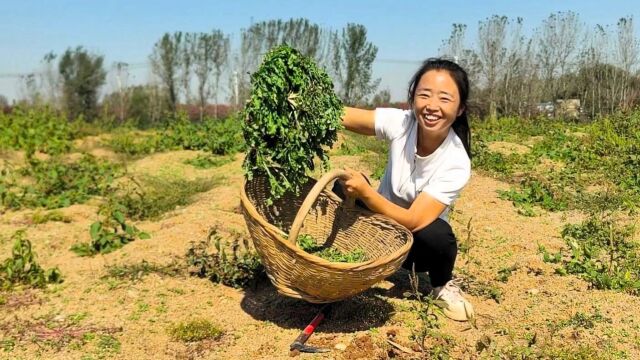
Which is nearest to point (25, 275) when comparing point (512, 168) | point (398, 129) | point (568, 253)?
point (398, 129)

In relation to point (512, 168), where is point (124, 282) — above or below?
below

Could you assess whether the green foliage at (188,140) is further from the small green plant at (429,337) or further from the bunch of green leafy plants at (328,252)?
the small green plant at (429,337)

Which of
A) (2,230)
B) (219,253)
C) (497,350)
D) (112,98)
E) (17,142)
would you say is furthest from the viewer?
(112,98)

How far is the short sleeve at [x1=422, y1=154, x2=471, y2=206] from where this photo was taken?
118 inches

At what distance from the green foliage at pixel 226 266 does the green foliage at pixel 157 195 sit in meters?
1.56

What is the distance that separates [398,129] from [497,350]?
119 centimetres

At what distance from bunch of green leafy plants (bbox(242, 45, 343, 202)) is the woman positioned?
268 millimetres

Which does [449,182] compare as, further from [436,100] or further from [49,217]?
[49,217]

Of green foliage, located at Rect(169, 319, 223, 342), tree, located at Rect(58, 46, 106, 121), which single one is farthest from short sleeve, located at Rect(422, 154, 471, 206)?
tree, located at Rect(58, 46, 106, 121)

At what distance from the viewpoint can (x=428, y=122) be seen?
305 centimetres

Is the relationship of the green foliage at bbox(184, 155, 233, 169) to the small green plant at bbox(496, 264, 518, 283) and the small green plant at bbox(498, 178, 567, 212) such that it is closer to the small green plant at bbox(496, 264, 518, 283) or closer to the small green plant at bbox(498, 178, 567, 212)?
the small green plant at bbox(498, 178, 567, 212)

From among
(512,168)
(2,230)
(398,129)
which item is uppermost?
(398,129)

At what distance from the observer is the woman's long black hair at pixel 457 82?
3.06m

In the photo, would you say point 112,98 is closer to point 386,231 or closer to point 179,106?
point 179,106
